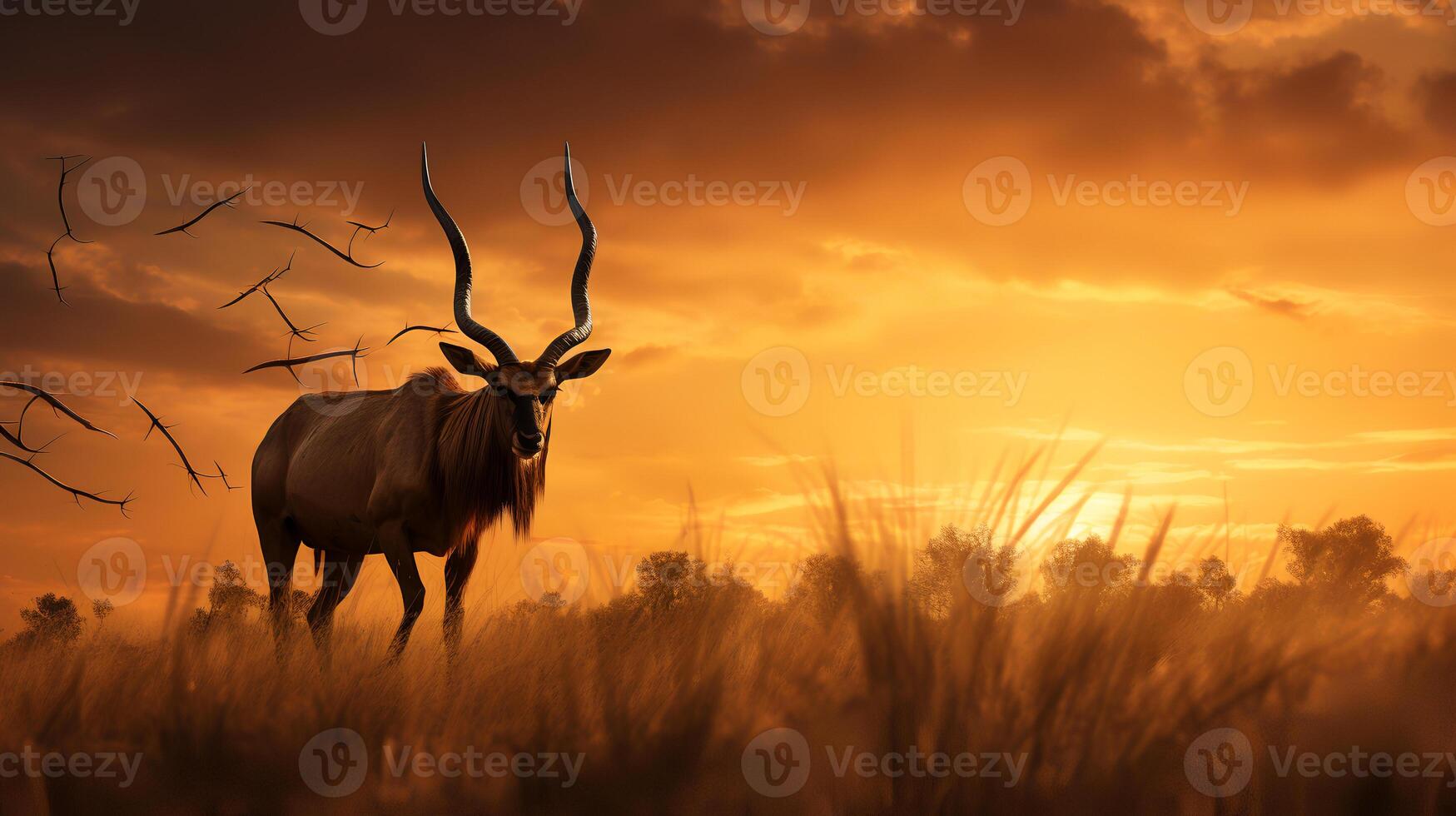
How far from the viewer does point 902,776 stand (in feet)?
15.0

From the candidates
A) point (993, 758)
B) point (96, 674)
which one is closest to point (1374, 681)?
point (993, 758)

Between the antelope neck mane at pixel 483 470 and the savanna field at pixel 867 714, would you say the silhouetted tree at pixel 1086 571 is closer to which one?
the savanna field at pixel 867 714

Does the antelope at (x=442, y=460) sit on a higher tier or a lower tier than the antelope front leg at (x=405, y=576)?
higher

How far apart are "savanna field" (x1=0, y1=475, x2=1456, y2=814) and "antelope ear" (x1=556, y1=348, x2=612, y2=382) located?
11.8 feet

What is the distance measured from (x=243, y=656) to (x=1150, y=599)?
4898 mm

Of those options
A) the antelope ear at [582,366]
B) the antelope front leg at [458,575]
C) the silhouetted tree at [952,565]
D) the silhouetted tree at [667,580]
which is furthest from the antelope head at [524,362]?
the silhouetted tree at [952,565]

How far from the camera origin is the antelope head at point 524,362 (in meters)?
8.33

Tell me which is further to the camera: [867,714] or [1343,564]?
[1343,564]

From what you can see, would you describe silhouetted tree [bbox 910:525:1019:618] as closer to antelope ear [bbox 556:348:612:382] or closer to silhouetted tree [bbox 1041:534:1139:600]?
silhouetted tree [bbox 1041:534:1139:600]

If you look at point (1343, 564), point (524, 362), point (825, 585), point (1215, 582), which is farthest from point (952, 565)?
point (524, 362)

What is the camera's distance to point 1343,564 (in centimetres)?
678

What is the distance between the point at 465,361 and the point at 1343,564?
6.72m

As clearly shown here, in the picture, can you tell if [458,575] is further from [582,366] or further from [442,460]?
[582,366]

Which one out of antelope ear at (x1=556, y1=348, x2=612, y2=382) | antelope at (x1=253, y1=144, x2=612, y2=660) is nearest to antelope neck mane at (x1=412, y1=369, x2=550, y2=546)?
antelope at (x1=253, y1=144, x2=612, y2=660)
